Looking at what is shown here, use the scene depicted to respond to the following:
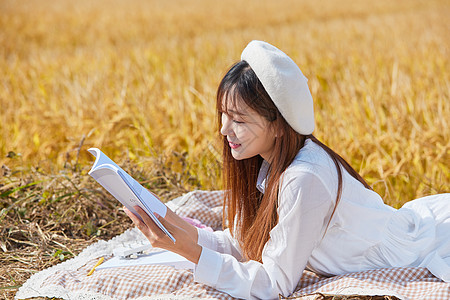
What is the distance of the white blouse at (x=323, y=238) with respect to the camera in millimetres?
1768

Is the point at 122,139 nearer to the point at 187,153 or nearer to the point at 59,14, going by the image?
the point at 187,153

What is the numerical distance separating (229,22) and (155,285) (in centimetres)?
1107

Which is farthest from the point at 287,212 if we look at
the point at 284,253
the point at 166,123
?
the point at 166,123

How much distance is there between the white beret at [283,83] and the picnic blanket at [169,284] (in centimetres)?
55

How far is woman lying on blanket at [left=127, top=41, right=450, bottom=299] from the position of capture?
175 centimetres

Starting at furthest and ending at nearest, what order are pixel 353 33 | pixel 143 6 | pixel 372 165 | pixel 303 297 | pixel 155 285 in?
pixel 143 6, pixel 353 33, pixel 372 165, pixel 155 285, pixel 303 297

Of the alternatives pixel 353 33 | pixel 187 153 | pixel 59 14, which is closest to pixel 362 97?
pixel 187 153

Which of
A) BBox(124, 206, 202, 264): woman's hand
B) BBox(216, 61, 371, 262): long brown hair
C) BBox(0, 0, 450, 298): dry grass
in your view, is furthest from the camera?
BBox(0, 0, 450, 298): dry grass

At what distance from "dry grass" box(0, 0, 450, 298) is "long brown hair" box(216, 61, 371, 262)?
88 cm

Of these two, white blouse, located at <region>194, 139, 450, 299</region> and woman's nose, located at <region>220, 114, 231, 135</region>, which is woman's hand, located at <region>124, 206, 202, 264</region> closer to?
white blouse, located at <region>194, 139, 450, 299</region>

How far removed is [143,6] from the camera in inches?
602

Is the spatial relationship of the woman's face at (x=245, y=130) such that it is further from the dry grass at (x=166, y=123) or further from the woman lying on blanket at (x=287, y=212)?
the dry grass at (x=166, y=123)

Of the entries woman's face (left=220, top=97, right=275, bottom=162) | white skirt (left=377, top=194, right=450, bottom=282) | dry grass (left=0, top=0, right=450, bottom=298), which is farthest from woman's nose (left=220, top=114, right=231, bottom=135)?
dry grass (left=0, top=0, right=450, bottom=298)

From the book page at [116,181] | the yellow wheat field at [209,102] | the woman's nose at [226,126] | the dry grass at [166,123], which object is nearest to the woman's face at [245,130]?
the woman's nose at [226,126]
